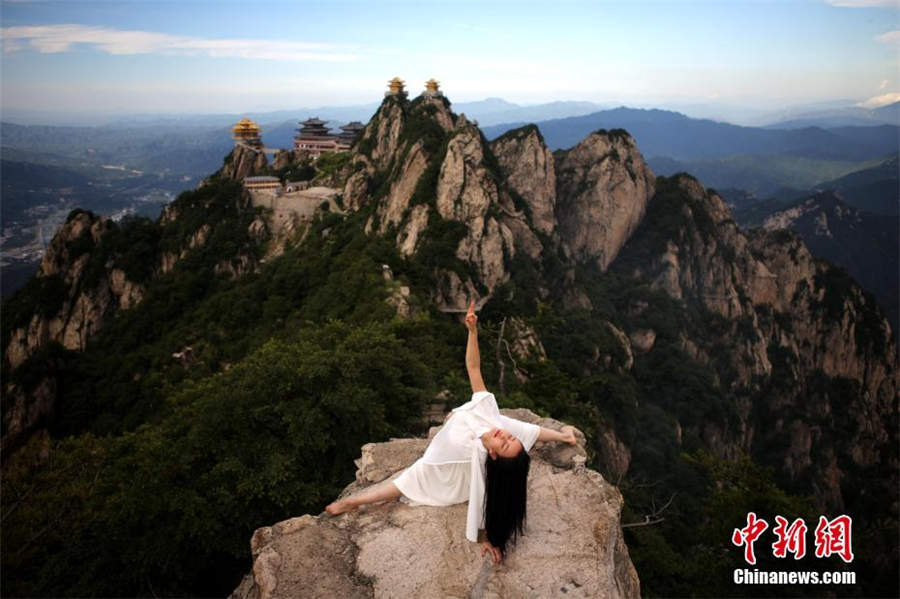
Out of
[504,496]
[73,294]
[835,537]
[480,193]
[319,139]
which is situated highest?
[319,139]

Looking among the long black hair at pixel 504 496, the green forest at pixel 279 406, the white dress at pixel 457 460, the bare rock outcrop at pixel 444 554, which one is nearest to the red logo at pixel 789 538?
the green forest at pixel 279 406

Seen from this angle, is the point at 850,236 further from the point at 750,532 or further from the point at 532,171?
the point at 750,532

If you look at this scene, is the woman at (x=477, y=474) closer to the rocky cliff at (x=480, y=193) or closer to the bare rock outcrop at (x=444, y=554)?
the bare rock outcrop at (x=444, y=554)

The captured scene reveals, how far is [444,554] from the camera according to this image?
16.5 feet

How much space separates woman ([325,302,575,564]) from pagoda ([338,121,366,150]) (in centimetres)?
4903

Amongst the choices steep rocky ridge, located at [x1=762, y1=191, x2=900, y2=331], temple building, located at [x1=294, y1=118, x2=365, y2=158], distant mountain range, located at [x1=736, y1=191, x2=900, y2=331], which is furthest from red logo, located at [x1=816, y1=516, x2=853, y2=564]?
distant mountain range, located at [x1=736, y1=191, x2=900, y2=331]

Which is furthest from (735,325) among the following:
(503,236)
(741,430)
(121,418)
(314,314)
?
(121,418)

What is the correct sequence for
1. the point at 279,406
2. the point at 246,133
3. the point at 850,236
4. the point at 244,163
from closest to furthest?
the point at 279,406 → the point at 244,163 → the point at 246,133 → the point at 850,236

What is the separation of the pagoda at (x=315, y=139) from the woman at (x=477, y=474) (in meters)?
50.5

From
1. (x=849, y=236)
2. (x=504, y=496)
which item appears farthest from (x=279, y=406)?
(x=849, y=236)

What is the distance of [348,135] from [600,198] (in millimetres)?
26328

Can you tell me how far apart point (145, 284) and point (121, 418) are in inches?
645

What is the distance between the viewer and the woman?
4793 millimetres

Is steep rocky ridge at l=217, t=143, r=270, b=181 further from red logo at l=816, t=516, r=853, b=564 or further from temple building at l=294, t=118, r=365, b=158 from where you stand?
red logo at l=816, t=516, r=853, b=564
